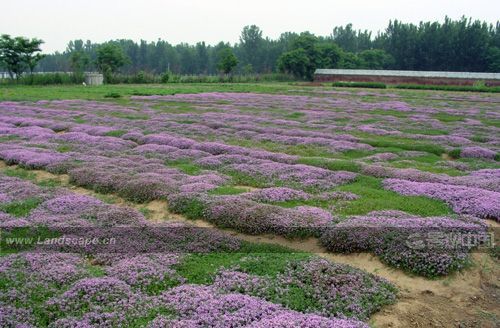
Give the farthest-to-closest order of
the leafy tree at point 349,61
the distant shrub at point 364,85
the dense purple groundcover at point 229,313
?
the leafy tree at point 349,61 < the distant shrub at point 364,85 < the dense purple groundcover at point 229,313

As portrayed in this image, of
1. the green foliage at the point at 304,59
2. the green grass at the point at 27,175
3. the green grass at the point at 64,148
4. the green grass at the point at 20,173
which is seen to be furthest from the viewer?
the green foliage at the point at 304,59

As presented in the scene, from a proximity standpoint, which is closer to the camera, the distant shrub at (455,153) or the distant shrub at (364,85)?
the distant shrub at (455,153)

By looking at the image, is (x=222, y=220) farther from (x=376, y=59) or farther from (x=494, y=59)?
(x=376, y=59)

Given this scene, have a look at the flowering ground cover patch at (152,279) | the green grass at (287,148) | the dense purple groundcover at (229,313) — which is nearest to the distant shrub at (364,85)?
the green grass at (287,148)

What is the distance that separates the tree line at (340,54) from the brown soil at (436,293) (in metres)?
78.2

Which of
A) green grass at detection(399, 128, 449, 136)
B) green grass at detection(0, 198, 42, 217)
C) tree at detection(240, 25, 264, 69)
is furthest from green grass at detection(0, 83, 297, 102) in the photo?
tree at detection(240, 25, 264, 69)

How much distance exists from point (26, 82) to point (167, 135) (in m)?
54.3

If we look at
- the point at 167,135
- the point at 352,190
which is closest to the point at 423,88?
the point at 167,135

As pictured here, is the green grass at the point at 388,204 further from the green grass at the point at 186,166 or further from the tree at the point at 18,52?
the tree at the point at 18,52

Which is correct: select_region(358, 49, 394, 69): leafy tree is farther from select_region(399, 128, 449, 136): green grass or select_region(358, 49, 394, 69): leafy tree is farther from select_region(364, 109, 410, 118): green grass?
select_region(399, 128, 449, 136): green grass

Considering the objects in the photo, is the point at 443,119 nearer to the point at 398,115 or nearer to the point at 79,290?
the point at 398,115

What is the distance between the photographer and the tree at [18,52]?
224ft

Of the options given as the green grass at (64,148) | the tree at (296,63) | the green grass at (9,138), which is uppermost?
the tree at (296,63)

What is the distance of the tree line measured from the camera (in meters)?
102
